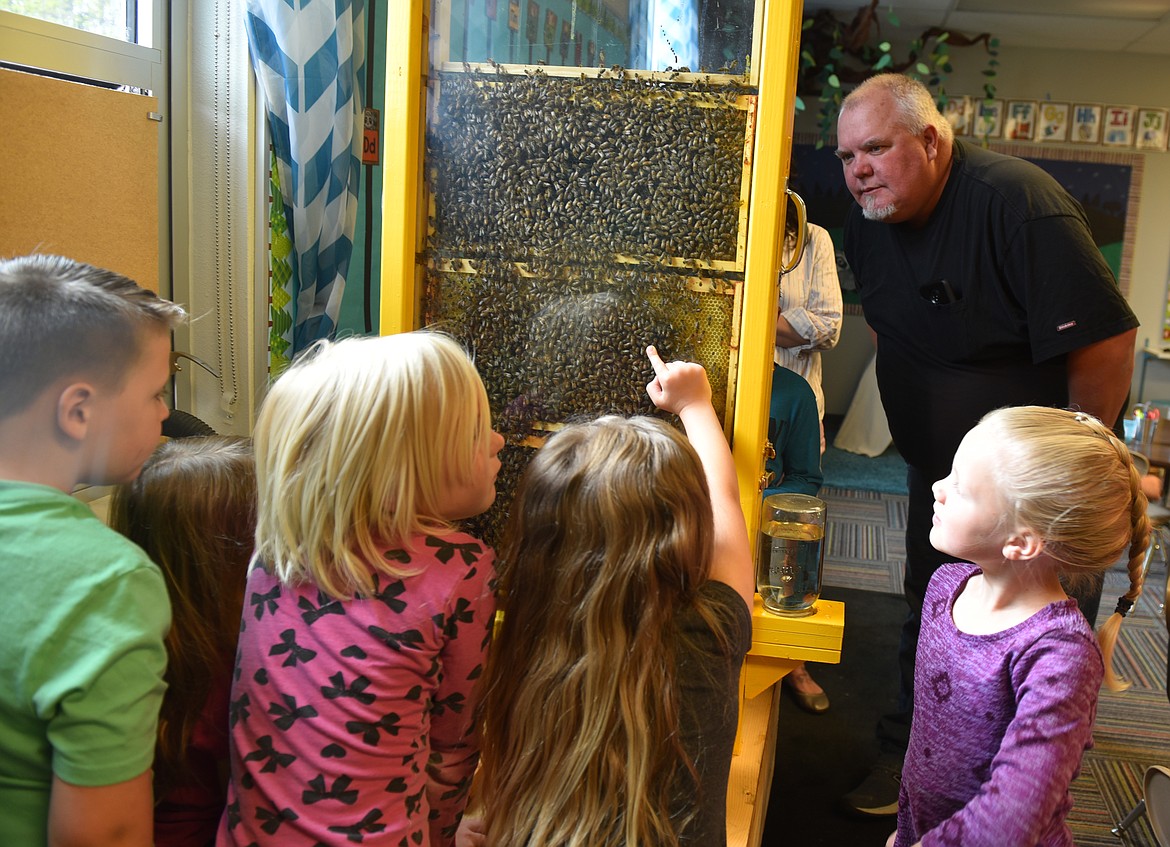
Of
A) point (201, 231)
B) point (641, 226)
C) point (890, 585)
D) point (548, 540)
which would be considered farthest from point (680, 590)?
point (890, 585)

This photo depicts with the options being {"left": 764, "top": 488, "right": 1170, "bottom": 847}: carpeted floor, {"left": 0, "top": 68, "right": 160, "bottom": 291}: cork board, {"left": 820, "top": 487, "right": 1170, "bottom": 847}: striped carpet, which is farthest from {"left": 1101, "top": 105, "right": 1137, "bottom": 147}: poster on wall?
{"left": 0, "top": 68, "right": 160, "bottom": 291}: cork board

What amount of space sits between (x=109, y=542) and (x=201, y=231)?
1.66 meters

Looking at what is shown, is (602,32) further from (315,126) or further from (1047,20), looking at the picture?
(1047,20)

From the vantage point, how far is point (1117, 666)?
3879mm

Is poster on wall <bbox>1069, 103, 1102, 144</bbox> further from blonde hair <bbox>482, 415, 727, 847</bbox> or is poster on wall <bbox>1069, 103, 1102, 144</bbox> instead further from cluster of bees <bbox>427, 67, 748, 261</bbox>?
blonde hair <bbox>482, 415, 727, 847</bbox>

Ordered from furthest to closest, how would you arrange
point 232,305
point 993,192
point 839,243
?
point 839,243 → point 232,305 → point 993,192

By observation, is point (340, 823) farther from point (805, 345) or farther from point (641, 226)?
point (805, 345)

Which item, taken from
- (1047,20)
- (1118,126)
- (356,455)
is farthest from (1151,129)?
(356,455)

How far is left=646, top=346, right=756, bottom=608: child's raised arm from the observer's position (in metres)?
1.45

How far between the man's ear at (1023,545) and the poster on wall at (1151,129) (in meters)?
6.88

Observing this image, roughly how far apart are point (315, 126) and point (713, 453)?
1497 mm

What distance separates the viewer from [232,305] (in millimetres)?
2609

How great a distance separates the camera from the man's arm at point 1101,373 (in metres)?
2.35

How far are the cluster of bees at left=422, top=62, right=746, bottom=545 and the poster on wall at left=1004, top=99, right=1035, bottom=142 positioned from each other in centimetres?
634
